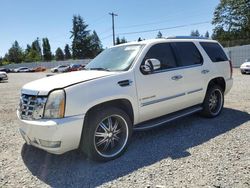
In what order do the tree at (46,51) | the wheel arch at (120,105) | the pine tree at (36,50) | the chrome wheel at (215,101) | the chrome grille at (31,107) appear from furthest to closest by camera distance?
the tree at (46,51)
the pine tree at (36,50)
the chrome wheel at (215,101)
the wheel arch at (120,105)
the chrome grille at (31,107)

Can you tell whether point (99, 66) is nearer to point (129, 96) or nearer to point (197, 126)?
point (129, 96)

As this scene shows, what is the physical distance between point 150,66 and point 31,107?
2056mm

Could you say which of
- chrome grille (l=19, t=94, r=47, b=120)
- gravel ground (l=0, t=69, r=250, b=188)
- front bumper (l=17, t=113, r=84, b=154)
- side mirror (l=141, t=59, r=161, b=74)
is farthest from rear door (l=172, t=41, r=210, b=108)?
chrome grille (l=19, t=94, r=47, b=120)

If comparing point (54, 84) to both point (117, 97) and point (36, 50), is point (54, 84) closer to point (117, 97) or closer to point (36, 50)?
point (117, 97)

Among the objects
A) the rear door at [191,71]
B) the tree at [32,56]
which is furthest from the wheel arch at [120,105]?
the tree at [32,56]

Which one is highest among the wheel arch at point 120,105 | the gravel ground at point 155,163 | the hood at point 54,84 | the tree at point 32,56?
the tree at point 32,56

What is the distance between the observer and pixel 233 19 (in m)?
52.4

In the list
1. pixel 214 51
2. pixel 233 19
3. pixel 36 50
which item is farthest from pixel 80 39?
pixel 214 51

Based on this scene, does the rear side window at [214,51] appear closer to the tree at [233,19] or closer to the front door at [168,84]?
the front door at [168,84]

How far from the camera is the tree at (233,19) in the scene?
1988 inches

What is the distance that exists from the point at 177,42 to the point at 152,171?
9.46ft

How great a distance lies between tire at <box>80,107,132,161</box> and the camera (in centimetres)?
379

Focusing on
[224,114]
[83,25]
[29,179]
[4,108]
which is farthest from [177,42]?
[83,25]

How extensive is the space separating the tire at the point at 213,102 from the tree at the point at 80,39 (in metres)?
70.9
